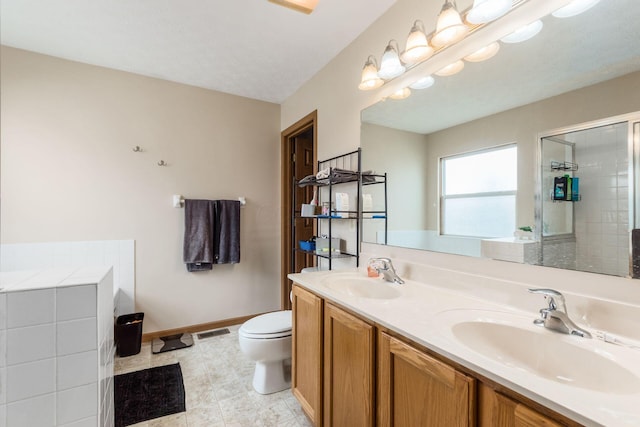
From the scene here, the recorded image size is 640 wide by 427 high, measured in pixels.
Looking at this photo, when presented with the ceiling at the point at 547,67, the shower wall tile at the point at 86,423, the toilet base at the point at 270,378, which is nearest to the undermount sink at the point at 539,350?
the ceiling at the point at 547,67

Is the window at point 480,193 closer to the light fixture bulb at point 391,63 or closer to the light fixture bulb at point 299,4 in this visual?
the light fixture bulb at point 391,63

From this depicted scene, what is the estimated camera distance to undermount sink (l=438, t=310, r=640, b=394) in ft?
2.33

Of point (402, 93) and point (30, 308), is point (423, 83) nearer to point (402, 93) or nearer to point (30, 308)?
point (402, 93)

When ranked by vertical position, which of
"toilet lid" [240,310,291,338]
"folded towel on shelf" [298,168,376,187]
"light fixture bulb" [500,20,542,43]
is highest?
"light fixture bulb" [500,20,542,43]

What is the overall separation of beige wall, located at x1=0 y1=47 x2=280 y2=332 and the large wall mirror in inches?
75.8

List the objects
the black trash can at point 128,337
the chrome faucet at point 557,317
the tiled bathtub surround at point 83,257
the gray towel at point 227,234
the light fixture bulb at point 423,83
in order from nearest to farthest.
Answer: the chrome faucet at point 557,317 → the light fixture bulb at point 423,83 → the tiled bathtub surround at point 83,257 → the black trash can at point 128,337 → the gray towel at point 227,234

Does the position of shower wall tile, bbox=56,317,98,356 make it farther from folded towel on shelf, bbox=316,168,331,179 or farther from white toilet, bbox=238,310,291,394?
folded towel on shelf, bbox=316,168,331,179

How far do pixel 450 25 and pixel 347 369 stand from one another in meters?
1.54

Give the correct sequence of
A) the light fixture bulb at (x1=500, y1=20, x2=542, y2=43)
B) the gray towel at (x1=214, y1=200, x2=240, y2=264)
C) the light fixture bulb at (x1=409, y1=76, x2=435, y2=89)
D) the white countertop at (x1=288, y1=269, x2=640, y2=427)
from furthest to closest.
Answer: the gray towel at (x1=214, y1=200, x2=240, y2=264), the light fixture bulb at (x1=409, y1=76, x2=435, y2=89), the light fixture bulb at (x1=500, y1=20, x2=542, y2=43), the white countertop at (x1=288, y1=269, x2=640, y2=427)

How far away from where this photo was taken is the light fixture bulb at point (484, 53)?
117cm

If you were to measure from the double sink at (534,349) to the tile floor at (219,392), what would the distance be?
1158mm

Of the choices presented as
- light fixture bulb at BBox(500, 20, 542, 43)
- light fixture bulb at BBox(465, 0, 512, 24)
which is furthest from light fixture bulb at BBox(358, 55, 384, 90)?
light fixture bulb at BBox(500, 20, 542, 43)

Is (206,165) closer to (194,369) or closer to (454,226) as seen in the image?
(194,369)

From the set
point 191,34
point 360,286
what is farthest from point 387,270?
point 191,34
